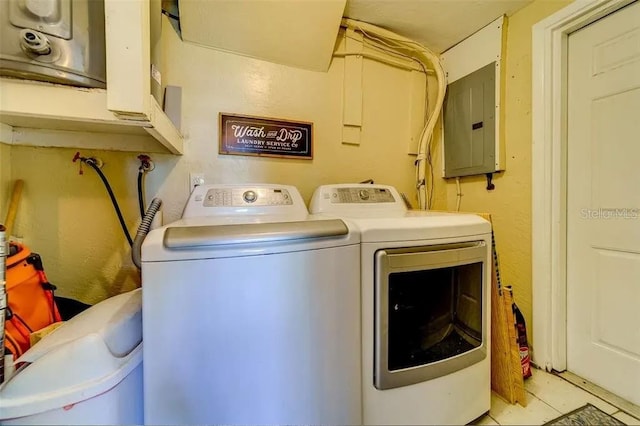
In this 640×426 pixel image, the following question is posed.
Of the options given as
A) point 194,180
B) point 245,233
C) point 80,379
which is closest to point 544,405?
point 245,233

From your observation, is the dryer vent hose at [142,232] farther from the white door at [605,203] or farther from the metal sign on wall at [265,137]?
the white door at [605,203]

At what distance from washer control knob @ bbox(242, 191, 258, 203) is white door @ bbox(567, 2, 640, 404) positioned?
5.76 feet

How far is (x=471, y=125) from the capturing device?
6.63 ft

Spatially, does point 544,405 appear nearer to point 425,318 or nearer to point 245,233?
point 425,318

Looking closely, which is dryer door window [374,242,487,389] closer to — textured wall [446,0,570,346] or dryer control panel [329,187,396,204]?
dryer control panel [329,187,396,204]

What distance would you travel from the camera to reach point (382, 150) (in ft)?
6.94

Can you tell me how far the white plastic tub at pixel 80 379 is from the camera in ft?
2.55

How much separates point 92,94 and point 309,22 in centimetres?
122

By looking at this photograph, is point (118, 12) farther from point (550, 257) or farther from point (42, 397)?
point (550, 257)

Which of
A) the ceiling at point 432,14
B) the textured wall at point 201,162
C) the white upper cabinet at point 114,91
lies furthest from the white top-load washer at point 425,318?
the ceiling at point 432,14

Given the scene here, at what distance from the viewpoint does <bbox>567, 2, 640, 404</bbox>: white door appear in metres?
1.37

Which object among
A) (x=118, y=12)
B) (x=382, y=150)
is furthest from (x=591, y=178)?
(x=118, y=12)

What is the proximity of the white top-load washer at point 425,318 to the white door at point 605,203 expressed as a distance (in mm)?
769

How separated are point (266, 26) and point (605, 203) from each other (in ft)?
6.77
